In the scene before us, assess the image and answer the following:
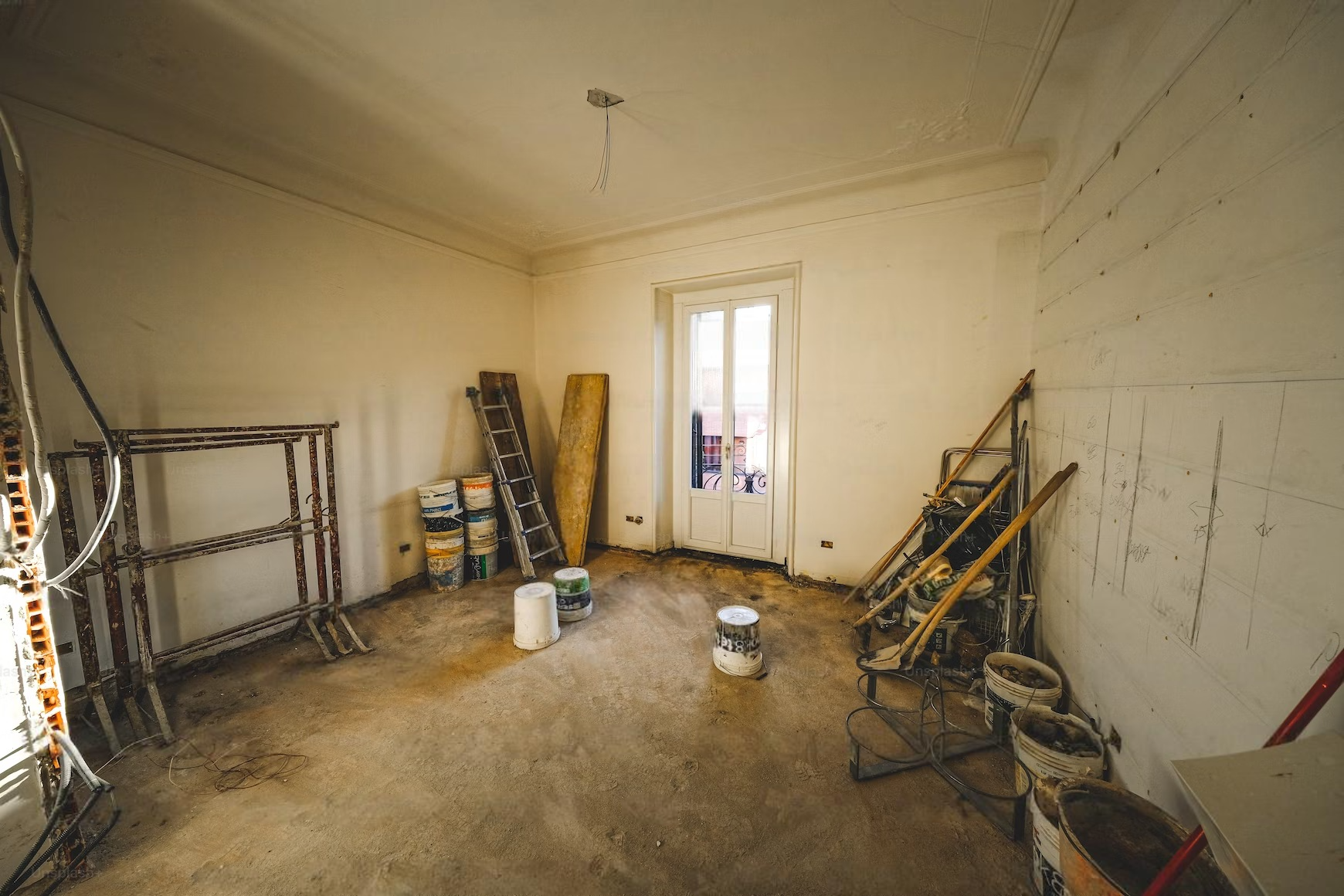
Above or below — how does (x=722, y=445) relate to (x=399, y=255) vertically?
below

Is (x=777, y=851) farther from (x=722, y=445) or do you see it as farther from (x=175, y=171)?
(x=175, y=171)

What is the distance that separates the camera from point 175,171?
2434 millimetres

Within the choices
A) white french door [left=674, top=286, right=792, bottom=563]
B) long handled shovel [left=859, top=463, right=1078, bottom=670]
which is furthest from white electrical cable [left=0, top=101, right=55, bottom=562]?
white french door [left=674, top=286, right=792, bottom=563]

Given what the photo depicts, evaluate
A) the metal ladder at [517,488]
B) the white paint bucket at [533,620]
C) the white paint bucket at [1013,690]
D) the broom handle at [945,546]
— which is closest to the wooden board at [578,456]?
the metal ladder at [517,488]

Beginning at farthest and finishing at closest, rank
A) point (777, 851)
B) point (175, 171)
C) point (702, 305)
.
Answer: point (702, 305)
point (175, 171)
point (777, 851)

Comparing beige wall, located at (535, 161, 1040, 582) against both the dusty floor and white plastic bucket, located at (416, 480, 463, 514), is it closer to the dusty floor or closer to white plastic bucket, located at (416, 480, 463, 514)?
the dusty floor

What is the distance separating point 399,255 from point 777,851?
161 inches

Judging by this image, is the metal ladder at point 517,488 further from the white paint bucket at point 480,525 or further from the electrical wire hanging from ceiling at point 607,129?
the electrical wire hanging from ceiling at point 607,129

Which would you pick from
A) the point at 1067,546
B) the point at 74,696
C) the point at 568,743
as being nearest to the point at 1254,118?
the point at 1067,546

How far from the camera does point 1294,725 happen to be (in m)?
0.77

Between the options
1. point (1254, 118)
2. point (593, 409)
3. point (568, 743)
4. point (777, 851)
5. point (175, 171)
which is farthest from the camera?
point (593, 409)

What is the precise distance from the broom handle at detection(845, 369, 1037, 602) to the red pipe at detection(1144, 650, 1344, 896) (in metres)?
2.26

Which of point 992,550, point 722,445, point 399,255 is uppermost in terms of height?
point 399,255

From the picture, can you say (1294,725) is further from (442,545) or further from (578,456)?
(578,456)
